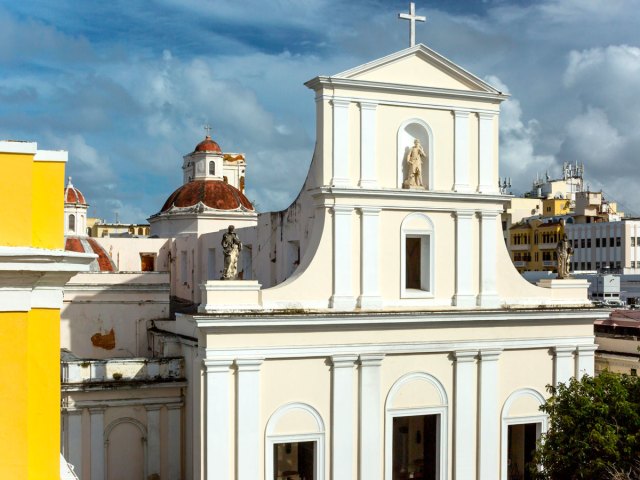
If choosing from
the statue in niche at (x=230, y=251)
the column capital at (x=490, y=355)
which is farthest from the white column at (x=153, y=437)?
the column capital at (x=490, y=355)

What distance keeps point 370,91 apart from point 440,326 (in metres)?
5.71

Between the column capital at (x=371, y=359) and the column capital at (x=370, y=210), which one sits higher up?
the column capital at (x=370, y=210)

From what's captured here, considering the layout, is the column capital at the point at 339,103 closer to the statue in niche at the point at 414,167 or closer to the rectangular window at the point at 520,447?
the statue in niche at the point at 414,167

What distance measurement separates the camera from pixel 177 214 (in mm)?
32875

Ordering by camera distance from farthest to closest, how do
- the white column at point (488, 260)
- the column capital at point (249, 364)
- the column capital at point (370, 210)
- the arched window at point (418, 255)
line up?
the white column at point (488, 260)
the arched window at point (418, 255)
the column capital at point (370, 210)
the column capital at point (249, 364)

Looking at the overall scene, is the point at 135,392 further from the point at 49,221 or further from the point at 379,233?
the point at 49,221

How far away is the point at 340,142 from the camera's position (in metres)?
19.2

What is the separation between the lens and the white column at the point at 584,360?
21.3 meters

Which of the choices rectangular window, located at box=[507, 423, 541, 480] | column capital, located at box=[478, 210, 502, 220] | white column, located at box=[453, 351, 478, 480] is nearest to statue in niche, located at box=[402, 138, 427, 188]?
column capital, located at box=[478, 210, 502, 220]

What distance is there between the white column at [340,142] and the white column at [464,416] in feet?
16.5

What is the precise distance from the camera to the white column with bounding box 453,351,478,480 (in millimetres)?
20094

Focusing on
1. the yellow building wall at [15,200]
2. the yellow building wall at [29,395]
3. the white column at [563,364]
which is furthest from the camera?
the white column at [563,364]

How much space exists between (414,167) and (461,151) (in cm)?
138

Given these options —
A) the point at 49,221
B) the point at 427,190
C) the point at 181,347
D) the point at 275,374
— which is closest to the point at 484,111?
the point at 427,190
